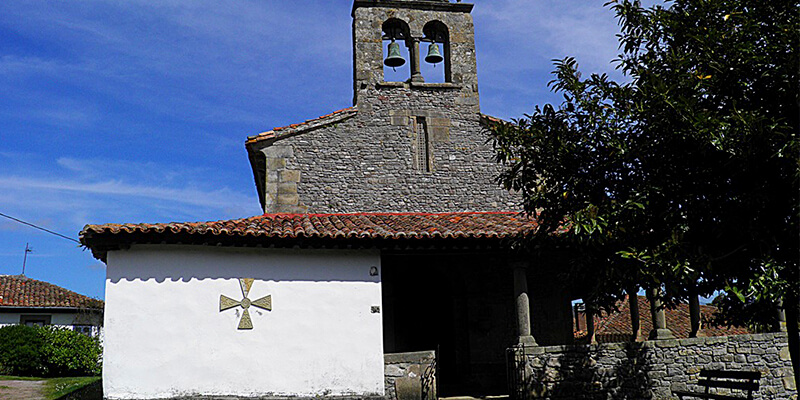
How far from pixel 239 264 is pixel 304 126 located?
4582mm

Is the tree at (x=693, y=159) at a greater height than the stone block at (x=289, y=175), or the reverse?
the stone block at (x=289, y=175)

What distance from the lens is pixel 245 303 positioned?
1112 centimetres

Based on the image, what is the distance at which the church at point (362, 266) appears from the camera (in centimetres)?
1085

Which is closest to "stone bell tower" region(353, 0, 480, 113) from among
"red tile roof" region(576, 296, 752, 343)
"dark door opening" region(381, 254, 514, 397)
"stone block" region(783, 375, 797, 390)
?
"dark door opening" region(381, 254, 514, 397)

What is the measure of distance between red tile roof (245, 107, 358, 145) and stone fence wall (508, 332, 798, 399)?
6483 mm

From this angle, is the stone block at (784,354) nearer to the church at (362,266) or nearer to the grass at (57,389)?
the church at (362,266)

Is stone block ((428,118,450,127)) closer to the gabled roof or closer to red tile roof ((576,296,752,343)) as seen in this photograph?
the gabled roof

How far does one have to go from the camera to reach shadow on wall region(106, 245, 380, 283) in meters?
10.9

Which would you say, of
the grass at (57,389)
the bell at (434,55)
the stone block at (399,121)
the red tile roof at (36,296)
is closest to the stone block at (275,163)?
the stone block at (399,121)

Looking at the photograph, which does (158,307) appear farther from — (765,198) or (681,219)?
(765,198)

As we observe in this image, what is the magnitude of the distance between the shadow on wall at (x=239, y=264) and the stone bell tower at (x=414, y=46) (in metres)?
Result: 4.97

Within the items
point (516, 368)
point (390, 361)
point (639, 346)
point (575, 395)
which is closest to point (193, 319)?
point (390, 361)

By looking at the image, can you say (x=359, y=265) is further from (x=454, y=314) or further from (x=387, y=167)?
(x=387, y=167)

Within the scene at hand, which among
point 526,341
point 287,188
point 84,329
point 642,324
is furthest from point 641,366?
point 84,329
